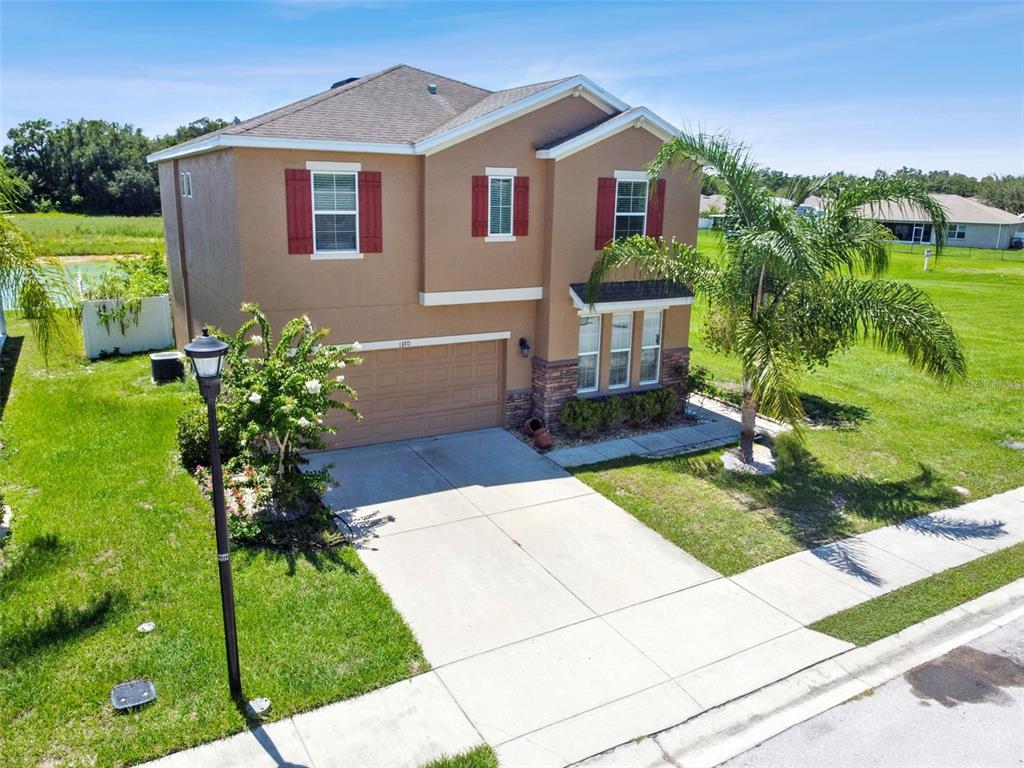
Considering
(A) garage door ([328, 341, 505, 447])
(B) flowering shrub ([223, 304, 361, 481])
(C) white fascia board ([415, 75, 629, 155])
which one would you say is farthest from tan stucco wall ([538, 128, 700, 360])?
(B) flowering shrub ([223, 304, 361, 481])

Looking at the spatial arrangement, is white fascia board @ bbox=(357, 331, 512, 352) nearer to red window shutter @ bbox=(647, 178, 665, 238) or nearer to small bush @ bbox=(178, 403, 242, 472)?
small bush @ bbox=(178, 403, 242, 472)

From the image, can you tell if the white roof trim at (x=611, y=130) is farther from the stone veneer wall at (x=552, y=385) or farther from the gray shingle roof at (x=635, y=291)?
the stone veneer wall at (x=552, y=385)

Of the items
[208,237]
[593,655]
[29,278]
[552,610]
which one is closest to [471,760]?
[593,655]

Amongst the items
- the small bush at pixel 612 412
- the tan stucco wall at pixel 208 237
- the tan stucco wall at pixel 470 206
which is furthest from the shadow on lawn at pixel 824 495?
the tan stucco wall at pixel 208 237

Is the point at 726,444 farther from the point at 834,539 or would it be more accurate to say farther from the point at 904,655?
the point at 904,655

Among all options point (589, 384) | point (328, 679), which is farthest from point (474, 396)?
point (328, 679)
